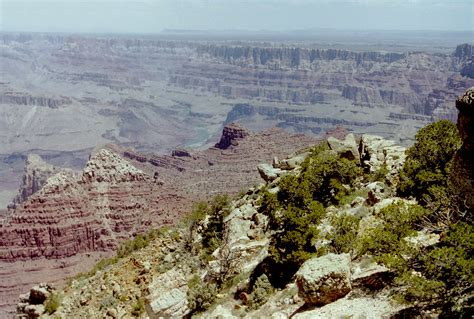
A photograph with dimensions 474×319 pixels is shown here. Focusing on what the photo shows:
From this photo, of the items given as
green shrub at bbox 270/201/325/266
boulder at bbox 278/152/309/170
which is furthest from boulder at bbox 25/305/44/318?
boulder at bbox 278/152/309/170

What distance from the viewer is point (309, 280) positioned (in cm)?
1352

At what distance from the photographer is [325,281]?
13.5 meters

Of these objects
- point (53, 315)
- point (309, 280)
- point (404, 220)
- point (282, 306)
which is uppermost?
point (404, 220)

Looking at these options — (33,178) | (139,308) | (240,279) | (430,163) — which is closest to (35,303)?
(139,308)

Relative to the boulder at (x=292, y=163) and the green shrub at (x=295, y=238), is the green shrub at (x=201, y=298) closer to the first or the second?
the green shrub at (x=295, y=238)

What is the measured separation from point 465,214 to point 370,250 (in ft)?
8.57

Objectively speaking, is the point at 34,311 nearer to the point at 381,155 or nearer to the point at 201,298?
the point at 201,298

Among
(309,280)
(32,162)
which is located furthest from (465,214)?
(32,162)

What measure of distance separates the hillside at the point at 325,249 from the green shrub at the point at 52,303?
7 cm

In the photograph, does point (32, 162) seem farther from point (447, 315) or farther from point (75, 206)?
point (447, 315)

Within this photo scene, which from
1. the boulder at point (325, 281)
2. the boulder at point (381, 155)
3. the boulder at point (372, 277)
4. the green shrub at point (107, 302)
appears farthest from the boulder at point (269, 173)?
the boulder at point (325, 281)

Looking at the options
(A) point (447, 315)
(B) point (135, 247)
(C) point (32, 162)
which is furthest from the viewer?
(C) point (32, 162)

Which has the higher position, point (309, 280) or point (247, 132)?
point (309, 280)

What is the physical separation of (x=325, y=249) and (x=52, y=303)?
40.1ft
